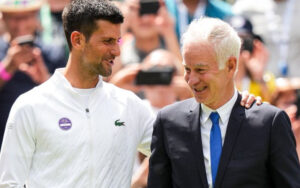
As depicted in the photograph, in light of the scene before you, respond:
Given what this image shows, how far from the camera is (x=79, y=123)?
14.1 feet

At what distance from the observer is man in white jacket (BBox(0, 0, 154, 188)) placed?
4234mm

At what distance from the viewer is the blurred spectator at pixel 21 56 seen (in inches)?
276

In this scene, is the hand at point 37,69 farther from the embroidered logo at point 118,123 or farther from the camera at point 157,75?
the embroidered logo at point 118,123

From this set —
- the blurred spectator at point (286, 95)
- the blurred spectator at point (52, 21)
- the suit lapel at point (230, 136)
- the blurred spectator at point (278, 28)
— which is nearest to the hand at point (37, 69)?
the blurred spectator at point (52, 21)

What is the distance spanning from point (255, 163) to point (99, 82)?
3.72 ft

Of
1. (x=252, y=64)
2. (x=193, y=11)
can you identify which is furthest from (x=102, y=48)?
(x=193, y=11)

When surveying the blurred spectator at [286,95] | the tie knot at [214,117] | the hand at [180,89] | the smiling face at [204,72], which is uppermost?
the smiling face at [204,72]

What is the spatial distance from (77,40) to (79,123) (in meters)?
0.50

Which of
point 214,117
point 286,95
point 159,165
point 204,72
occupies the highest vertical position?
point 204,72

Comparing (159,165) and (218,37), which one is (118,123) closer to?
(159,165)

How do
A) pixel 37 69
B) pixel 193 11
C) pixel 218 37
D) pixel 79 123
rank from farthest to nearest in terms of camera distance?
pixel 193 11 < pixel 37 69 < pixel 79 123 < pixel 218 37

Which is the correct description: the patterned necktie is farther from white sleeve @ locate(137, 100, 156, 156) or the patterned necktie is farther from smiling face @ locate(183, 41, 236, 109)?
white sleeve @ locate(137, 100, 156, 156)

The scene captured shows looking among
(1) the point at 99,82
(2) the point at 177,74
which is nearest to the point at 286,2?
(2) the point at 177,74

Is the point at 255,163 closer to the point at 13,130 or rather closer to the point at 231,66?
the point at 231,66
